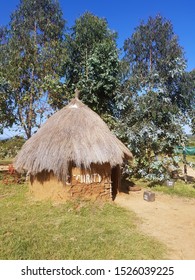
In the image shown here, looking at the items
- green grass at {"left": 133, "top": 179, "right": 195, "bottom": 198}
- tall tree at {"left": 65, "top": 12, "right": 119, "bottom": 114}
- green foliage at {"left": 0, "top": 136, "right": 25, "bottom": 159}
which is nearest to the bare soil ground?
A: green grass at {"left": 133, "top": 179, "right": 195, "bottom": 198}

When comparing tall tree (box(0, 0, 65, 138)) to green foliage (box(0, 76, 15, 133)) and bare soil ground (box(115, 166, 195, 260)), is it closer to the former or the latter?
green foliage (box(0, 76, 15, 133))

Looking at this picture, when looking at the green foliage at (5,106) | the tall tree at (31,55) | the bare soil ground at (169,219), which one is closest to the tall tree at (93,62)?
the tall tree at (31,55)

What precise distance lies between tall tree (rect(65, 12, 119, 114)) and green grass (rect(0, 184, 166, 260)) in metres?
6.84

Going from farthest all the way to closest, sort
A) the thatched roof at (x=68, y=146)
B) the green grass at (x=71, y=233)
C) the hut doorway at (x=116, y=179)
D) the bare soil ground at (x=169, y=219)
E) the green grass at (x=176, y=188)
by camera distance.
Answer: the green grass at (x=176, y=188), the hut doorway at (x=116, y=179), the thatched roof at (x=68, y=146), the bare soil ground at (x=169, y=219), the green grass at (x=71, y=233)

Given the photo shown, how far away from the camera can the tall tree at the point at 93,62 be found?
Result: 1362cm

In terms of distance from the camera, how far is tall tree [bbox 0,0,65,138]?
13.6m

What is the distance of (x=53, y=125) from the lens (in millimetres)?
10125

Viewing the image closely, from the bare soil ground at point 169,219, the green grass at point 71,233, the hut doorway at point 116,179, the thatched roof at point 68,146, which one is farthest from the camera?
the hut doorway at point 116,179

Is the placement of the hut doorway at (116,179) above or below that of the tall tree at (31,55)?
below

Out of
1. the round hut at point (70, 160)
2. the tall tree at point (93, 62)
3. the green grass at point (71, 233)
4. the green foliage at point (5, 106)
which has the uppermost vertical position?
the tall tree at point (93, 62)

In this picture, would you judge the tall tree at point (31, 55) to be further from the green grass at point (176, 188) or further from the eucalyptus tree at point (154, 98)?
the green grass at point (176, 188)

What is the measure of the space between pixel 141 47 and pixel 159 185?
7.62 metres

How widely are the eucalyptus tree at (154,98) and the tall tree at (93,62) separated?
91cm
